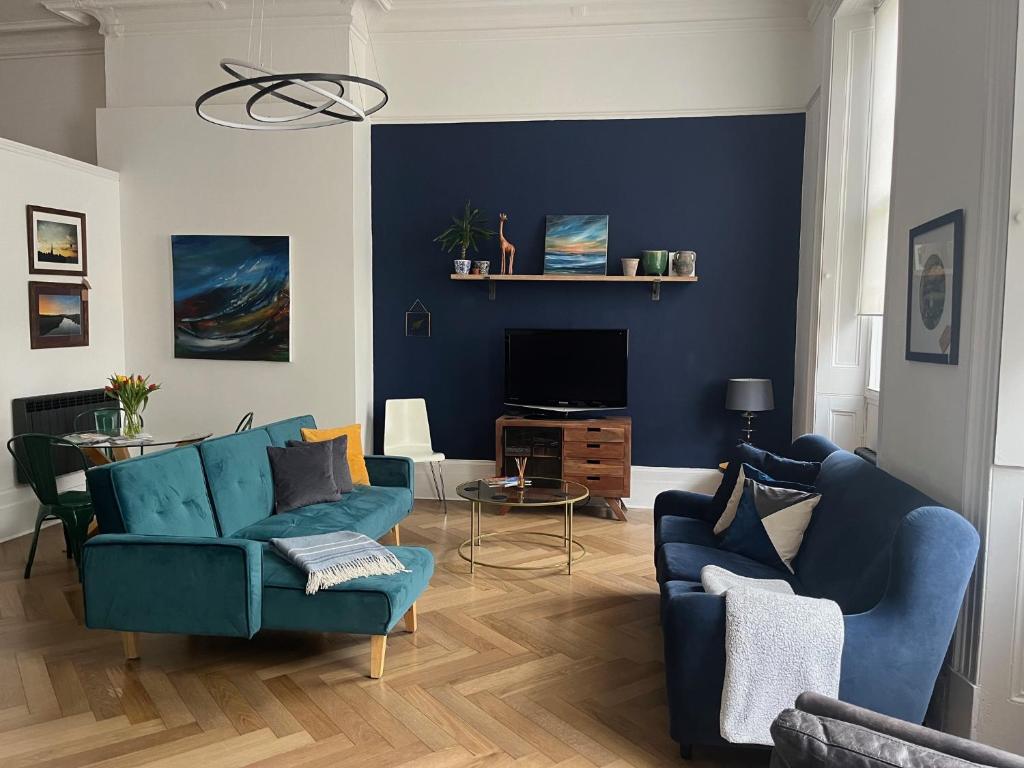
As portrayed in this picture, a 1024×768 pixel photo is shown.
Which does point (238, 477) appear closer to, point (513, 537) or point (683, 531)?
point (513, 537)

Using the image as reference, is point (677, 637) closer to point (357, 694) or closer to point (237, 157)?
point (357, 694)

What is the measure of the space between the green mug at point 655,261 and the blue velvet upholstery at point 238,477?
10.1 feet

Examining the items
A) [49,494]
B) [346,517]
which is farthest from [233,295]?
[346,517]

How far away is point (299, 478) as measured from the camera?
4.54 m

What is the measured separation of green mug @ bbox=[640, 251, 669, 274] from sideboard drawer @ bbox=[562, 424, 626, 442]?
121cm

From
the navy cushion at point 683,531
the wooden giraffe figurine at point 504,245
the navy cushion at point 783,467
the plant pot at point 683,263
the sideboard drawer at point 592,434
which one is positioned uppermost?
the wooden giraffe figurine at point 504,245

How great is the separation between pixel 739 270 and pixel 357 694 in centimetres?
435

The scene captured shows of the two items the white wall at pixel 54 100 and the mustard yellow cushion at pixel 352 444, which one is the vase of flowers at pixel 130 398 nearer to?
the mustard yellow cushion at pixel 352 444

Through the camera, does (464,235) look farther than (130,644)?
Yes

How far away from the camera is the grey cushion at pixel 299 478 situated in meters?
4.50

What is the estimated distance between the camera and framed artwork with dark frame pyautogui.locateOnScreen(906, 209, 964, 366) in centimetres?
279

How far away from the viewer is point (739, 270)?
6.18 meters

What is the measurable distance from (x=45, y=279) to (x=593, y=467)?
13.5 feet

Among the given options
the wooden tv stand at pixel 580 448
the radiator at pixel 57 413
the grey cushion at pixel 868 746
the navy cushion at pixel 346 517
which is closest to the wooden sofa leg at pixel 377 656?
the navy cushion at pixel 346 517
